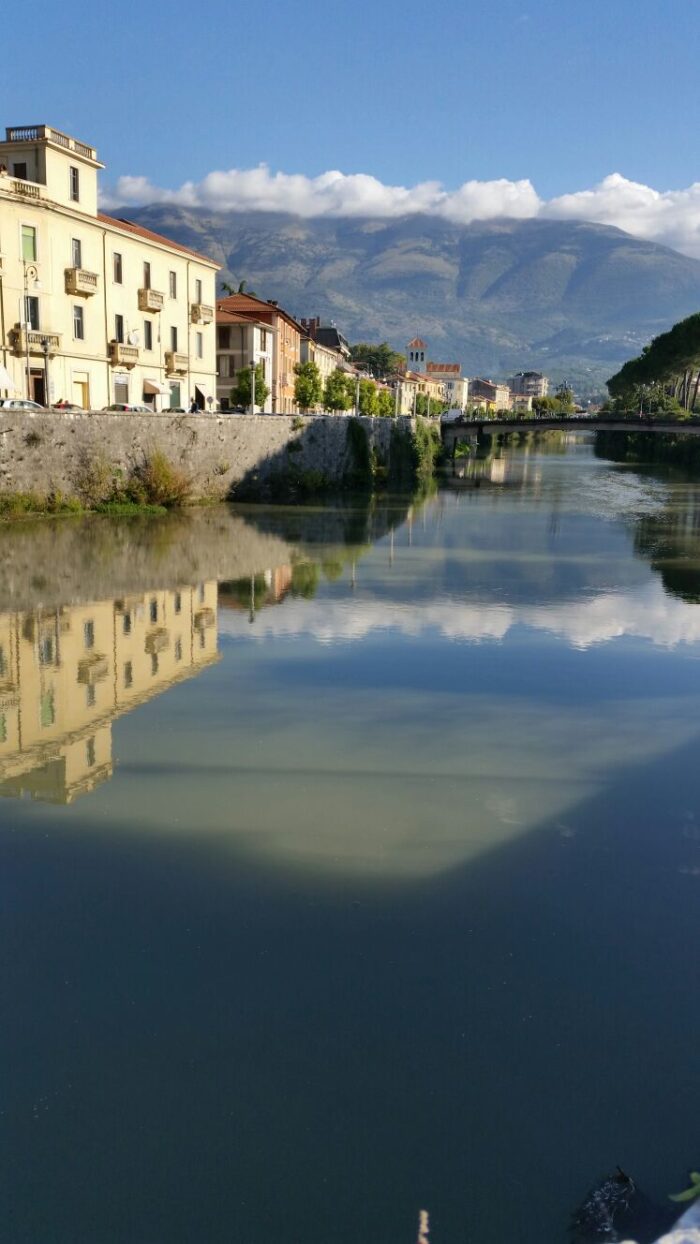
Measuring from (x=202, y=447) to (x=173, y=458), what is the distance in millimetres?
2030

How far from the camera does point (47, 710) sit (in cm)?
1463

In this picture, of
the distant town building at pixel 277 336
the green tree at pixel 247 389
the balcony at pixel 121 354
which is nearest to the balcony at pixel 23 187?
the balcony at pixel 121 354

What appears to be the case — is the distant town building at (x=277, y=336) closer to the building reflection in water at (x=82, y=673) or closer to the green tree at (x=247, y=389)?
the green tree at (x=247, y=389)

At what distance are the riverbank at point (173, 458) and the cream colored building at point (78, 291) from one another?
310cm

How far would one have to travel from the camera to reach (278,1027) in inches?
281

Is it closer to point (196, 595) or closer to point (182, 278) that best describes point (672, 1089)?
point (196, 595)

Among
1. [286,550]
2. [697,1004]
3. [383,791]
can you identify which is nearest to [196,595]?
[286,550]

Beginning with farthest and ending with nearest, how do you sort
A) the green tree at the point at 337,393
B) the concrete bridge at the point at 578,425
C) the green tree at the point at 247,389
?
the green tree at the point at 337,393 < the concrete bridge at the point at 578,425 < the green tree at the point at 247,389

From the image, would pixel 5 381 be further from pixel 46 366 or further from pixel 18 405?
pixel 46 366

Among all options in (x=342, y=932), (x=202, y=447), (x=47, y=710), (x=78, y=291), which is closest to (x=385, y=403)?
(x=202, y=447)

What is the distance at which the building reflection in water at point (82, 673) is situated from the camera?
12.4m

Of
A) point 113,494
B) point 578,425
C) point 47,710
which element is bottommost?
point 47,710

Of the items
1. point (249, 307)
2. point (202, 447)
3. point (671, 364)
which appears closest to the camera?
point (202, 447)

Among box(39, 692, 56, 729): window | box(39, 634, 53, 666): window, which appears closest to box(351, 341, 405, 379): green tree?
box(39, 634, 53, 666): window
